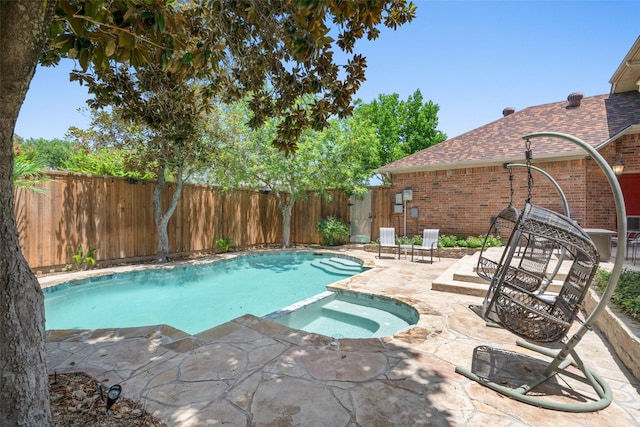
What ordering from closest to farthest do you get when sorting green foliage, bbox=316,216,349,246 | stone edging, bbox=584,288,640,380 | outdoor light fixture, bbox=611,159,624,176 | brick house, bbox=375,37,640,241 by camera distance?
1. stone edging, bbox=584,288,640,380
2. outdoor light fixture, bbox=611,159,624,176
3. brick house, bbox=375,37,640,241
4. green foliage, bbox=316,216,349,246

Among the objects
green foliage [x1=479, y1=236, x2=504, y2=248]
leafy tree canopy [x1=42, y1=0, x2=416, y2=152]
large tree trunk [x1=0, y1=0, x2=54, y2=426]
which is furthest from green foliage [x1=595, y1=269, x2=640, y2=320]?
large tree trunk [x1=0, y1=0, x2=54, y2=426]

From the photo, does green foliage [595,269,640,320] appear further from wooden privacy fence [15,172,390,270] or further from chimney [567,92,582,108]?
chimney [567,92,582,108]

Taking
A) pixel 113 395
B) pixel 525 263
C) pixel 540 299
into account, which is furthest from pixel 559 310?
pixel 113 395

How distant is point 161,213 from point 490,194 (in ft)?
35.6

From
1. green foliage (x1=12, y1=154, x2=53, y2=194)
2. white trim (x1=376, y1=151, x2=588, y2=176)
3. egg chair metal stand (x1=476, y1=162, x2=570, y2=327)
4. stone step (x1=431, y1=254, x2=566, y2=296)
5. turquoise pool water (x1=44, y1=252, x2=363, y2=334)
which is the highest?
white trim (x1=376, y1=151, x2=588, y2=176)

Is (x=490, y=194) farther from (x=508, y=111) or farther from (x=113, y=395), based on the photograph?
(x=113, y=395)

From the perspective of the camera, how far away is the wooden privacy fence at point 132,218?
711 centimetres

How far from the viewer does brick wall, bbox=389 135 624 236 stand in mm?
8758

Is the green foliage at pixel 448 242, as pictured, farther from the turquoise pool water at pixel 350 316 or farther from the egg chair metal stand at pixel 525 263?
the turquoise pool water at pixel 350 316

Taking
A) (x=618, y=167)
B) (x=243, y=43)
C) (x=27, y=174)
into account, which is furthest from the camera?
(x=618, y=167)

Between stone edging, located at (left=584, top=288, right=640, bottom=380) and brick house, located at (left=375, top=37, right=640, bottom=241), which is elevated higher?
brick house, located at (left=375, top=37, right=640, bottom=241)

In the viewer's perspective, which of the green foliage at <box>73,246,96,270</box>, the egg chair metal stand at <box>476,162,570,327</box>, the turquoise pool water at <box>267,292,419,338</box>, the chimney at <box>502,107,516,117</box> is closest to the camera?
the egg chair metal stand at <box>476,162,570,327</box>

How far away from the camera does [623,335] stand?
296 centimetres

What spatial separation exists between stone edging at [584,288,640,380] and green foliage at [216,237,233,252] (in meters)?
10.4
